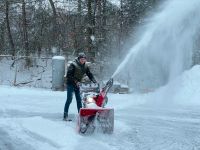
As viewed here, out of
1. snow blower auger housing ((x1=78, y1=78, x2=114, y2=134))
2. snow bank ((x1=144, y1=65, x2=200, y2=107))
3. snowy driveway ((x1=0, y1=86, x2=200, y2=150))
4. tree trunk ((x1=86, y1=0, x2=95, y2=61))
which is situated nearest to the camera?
snowy driveway ((x1=0, y1=86, x2=200, y2=150))

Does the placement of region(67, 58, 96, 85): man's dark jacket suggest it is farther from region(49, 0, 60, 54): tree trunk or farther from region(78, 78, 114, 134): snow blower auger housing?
region(49, 0, 60, 54): tree trunk

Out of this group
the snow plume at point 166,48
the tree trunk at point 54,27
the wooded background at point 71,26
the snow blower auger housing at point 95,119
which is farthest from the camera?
the tree trunk at point 54,27

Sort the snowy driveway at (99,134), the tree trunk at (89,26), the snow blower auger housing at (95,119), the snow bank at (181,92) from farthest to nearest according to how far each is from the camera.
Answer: the tree trunk at (89,26)
the snow bank at (181,92)
the snow blower auger housing at (95,119)
the snowy driveway at (99,134)

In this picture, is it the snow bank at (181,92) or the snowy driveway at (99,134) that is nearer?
the snowy driveway at (99,134)

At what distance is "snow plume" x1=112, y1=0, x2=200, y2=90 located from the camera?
51.5ft

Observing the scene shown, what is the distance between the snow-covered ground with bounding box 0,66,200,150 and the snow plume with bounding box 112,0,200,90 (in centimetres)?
155

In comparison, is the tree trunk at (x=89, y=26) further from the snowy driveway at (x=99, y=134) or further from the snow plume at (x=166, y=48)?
the snowy driveway at (x=99, y=134)

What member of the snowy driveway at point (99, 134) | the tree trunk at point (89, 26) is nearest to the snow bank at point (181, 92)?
the snowy driveway at point (99, 134)

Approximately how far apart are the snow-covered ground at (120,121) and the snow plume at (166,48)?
1.55m

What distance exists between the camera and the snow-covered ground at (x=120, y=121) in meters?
9.21

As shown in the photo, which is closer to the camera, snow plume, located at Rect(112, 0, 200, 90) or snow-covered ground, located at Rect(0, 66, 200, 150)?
snow-covered ground, located at Rect(0, 66, 200, 150)

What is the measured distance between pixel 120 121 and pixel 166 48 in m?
7.47

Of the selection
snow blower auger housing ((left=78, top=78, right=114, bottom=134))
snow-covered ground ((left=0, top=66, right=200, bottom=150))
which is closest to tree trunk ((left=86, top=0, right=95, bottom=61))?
snow-covered ground ((left=0, top=66, right=200, bottom=150))

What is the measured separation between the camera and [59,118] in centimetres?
1226
